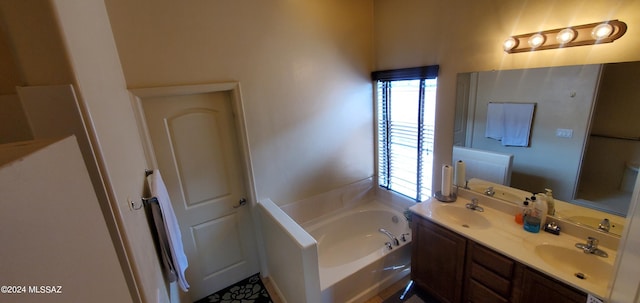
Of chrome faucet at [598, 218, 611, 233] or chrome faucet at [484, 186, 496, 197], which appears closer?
chrome faucet at [598, 218, 611, 233]

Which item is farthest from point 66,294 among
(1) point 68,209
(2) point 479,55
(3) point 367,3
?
(3) point 367,3

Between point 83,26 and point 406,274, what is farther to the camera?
point 406,274

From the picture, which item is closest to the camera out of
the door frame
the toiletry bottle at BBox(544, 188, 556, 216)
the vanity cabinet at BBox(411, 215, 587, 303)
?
the vanity cabinet at BBox(411, 215, 587, 303)

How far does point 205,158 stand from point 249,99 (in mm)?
689

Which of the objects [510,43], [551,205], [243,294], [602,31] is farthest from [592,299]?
[243,294]

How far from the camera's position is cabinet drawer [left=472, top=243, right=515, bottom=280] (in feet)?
5.33

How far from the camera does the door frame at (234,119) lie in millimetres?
1920

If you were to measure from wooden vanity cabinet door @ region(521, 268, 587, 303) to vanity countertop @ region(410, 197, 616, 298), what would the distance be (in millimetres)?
37

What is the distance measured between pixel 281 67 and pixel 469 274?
236 cm

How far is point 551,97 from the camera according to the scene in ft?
5.76

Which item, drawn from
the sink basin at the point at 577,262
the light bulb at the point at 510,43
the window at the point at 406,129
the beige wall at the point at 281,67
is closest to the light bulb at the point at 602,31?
the light bulb at the point at 510,43

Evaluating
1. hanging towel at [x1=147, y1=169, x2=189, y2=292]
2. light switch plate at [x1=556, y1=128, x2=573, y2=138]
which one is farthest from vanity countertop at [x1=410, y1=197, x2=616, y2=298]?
hanging towel at [x1=147, y1=169, x2=189, y2=292]

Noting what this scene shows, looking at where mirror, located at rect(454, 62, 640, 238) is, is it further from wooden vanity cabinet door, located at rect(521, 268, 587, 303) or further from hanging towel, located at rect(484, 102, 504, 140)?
wooden vanity cabinet door, located at rect(521, 268, 587, 303)

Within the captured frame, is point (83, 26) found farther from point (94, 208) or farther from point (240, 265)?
point (240, 265)
